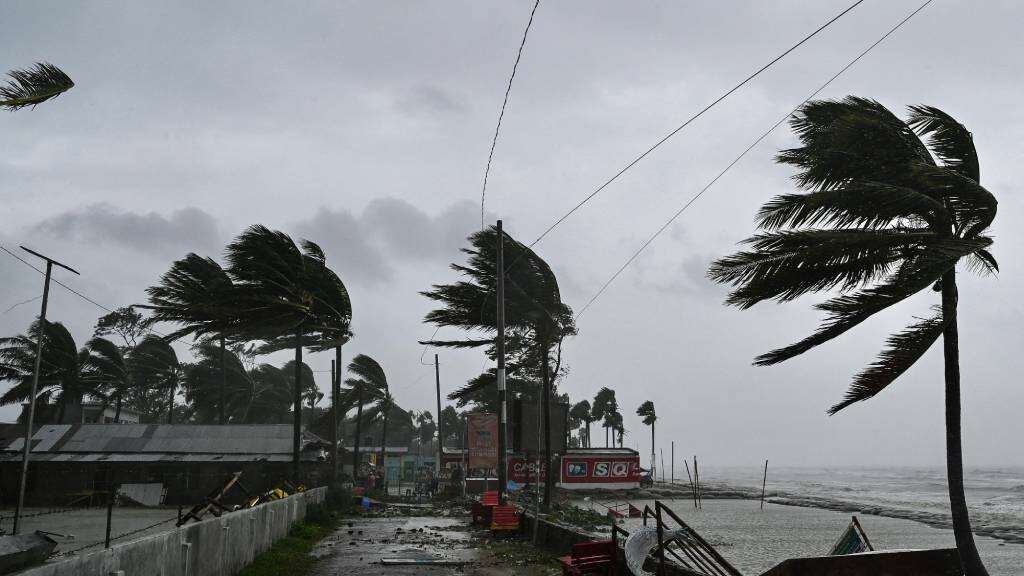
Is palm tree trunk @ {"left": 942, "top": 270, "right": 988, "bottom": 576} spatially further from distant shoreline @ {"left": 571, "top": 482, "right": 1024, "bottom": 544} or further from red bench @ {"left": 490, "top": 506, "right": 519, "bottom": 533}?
distant shoreline @ {"left": 571, "top": 482, "right": 1024, "bottom": 544}

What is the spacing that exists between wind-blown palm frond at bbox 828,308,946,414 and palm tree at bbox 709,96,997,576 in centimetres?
1

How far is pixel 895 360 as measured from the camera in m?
8.76

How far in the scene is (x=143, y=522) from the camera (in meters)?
23.2

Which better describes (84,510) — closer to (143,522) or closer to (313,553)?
(143,522)

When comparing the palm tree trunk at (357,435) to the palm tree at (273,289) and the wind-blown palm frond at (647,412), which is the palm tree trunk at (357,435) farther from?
the wind-blown palm frond at (647,412)

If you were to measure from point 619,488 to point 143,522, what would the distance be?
99.7 ft

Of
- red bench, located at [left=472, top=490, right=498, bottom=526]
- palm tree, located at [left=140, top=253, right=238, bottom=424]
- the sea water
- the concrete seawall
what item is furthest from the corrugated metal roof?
the concrete seawall

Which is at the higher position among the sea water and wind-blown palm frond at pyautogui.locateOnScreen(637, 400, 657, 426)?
wind-blown palm frond at pyautogui.locateOnScreen(637, 400, 657, 426)

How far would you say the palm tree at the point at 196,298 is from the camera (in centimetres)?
2556

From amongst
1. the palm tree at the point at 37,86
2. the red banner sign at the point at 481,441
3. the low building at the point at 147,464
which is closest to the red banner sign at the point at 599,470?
the red banner sign at the point at 481,441

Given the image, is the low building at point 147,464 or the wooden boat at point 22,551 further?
the low building at point 147,464

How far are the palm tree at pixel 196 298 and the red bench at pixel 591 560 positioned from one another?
18.1 metres

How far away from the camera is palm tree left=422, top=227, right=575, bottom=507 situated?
85.1ft

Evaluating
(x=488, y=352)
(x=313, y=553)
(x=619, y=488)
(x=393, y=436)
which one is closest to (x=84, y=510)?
(x=488, y=352)
